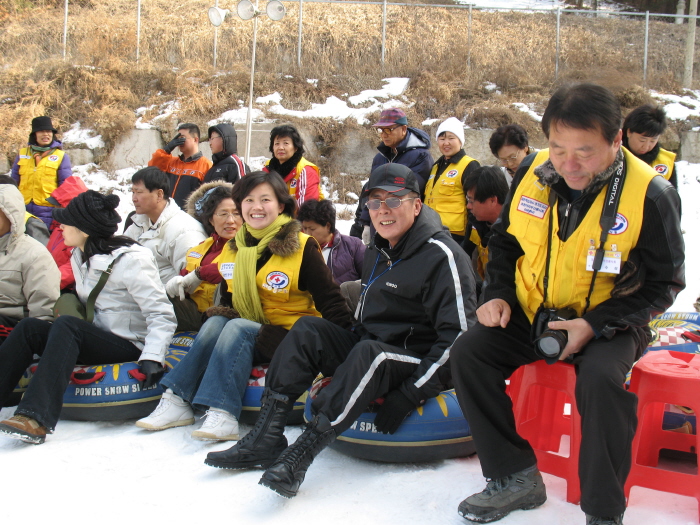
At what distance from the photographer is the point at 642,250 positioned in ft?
6.99

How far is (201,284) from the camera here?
4.12 m

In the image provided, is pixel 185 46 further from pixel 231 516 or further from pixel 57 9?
pixel 231 516

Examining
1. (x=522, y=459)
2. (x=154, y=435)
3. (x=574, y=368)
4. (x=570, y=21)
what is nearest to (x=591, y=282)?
(x=574, y=368)

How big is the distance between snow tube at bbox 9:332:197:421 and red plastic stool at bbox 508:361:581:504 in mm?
2041

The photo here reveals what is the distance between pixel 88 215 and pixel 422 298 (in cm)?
202

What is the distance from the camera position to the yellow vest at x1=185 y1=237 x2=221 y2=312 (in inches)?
163

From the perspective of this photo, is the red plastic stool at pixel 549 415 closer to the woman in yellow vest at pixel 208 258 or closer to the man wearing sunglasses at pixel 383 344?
the man wearing sunglasses at pixel 383 344

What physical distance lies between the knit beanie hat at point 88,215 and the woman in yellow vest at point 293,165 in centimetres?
201

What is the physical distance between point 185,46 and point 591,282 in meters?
13.6

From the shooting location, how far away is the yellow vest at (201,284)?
13.6 ft

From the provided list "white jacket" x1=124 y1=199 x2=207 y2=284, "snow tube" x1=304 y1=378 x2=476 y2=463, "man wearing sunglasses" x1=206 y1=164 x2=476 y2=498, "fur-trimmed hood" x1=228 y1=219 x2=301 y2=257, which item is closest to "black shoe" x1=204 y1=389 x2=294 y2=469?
"man wearing sunglasses" x1=206 y1=164 x2=476 y2=498

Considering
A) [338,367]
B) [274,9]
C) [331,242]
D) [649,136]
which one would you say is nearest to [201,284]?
[331,242]

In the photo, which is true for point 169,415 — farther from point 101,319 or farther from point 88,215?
point 88,215

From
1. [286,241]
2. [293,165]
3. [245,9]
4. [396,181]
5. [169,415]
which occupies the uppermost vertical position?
[245,9]
